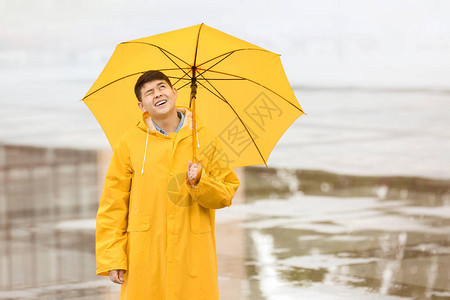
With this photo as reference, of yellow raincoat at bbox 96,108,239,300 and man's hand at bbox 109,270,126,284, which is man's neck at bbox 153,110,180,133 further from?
man's hand at bbox 109,270,126,284

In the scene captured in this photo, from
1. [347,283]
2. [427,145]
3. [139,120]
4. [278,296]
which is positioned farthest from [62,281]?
[427,145]

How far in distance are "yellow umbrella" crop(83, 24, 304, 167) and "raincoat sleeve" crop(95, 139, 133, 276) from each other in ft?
1.01

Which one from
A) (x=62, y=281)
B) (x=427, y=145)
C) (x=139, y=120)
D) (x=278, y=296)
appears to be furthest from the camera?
(x=427, y=145)

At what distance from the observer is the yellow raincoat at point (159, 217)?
3689 mm

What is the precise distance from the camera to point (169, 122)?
12.2ft

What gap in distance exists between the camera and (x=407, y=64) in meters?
18.5

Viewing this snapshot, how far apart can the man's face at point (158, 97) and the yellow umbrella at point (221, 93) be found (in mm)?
217

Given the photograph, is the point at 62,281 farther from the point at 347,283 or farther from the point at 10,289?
the point at 347,283

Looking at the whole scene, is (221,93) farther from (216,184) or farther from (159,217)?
(159,217)

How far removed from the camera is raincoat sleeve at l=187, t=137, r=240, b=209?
3.60 m

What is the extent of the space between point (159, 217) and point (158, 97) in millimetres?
514

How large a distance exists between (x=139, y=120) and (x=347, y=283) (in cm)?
246

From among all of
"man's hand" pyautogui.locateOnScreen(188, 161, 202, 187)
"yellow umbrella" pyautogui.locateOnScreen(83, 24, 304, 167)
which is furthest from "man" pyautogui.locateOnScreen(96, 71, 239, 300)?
"yellow umbrella" pyautogui.locateOnScreen(83, 24, 304, 167)

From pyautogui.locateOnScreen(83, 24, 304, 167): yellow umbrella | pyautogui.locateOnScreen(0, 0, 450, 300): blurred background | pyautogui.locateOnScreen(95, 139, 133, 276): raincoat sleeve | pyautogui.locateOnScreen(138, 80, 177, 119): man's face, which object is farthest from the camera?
pyautogui.locateOnScreen(0, 0, 450, 300): blurred background
